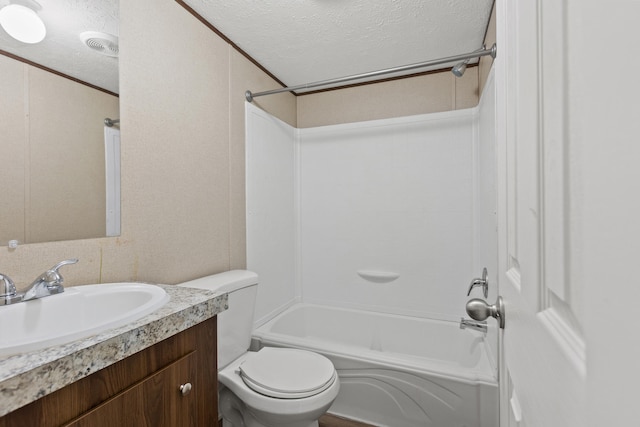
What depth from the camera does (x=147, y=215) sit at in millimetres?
1372

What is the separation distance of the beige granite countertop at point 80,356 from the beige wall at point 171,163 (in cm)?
51

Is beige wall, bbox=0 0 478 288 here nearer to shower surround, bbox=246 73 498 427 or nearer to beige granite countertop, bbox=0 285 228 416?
shower surround, bbox=246 73 498 427

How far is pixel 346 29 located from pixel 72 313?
72.8 inches

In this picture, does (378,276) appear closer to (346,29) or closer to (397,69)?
(397,69)

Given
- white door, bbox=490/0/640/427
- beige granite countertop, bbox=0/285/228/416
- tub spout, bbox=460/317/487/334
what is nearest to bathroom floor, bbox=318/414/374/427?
tub spout, bbox=460/317/487/334

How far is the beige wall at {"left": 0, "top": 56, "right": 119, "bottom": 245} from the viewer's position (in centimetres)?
97

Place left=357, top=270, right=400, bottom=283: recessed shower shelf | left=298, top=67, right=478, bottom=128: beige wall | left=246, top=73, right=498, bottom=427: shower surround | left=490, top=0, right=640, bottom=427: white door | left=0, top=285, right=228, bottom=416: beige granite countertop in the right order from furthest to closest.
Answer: left=357, top=270, right=400, bottom=283: recessed shower shelf, left=298, top=67, right=478, bottom=128: beige wall, left=246, top=73, right=498, bottom=427: shower surround, left=0, top=285, right=228, bottom=416: beige granite countertop, left=490, top=0, right=640, bottom=427: white door


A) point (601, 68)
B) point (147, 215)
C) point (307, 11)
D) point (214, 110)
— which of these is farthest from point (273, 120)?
point (601, 68)

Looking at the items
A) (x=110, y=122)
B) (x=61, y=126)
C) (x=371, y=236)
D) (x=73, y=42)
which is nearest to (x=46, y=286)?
(x=61, y=126)

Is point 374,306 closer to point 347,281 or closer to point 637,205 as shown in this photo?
point 347,281

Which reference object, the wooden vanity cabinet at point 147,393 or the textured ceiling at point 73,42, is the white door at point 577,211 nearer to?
the wooden vanity cabinet at point 147,393

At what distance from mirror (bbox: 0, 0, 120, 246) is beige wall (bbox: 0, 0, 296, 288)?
0.16 feet

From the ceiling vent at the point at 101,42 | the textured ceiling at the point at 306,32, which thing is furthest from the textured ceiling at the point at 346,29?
the ceiling vent at the point at 101,42

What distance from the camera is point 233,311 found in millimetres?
1552
